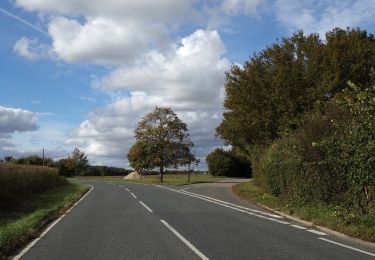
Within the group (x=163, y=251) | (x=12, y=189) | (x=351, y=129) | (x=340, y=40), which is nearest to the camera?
(x=163, y=251)

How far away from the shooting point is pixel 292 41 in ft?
115

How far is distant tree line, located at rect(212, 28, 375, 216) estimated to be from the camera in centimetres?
1495

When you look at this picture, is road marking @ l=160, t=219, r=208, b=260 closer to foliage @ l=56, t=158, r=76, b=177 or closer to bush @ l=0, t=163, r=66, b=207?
bush @ l=0, t=163, r=66, b=207

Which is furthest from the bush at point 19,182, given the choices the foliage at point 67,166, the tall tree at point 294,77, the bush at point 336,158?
the foliage at point 67,166

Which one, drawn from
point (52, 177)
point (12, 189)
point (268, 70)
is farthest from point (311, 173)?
point (52, 177)

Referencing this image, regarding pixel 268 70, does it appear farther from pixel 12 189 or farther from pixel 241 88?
pixel 12 189

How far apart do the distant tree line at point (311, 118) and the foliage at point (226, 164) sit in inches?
1600

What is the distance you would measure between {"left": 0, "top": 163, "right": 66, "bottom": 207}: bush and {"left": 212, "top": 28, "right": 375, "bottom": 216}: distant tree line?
464 inches

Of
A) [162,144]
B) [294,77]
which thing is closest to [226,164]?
[162,144]

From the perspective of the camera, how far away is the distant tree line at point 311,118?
49.0 feet

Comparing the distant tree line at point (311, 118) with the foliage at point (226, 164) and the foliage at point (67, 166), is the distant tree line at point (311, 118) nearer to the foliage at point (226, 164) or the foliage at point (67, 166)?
the foliage at point (226, 164)

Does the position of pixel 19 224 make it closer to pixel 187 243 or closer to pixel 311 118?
pixel 187 243

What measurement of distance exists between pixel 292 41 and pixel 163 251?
27119 mm

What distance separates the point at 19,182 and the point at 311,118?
49.4ft
